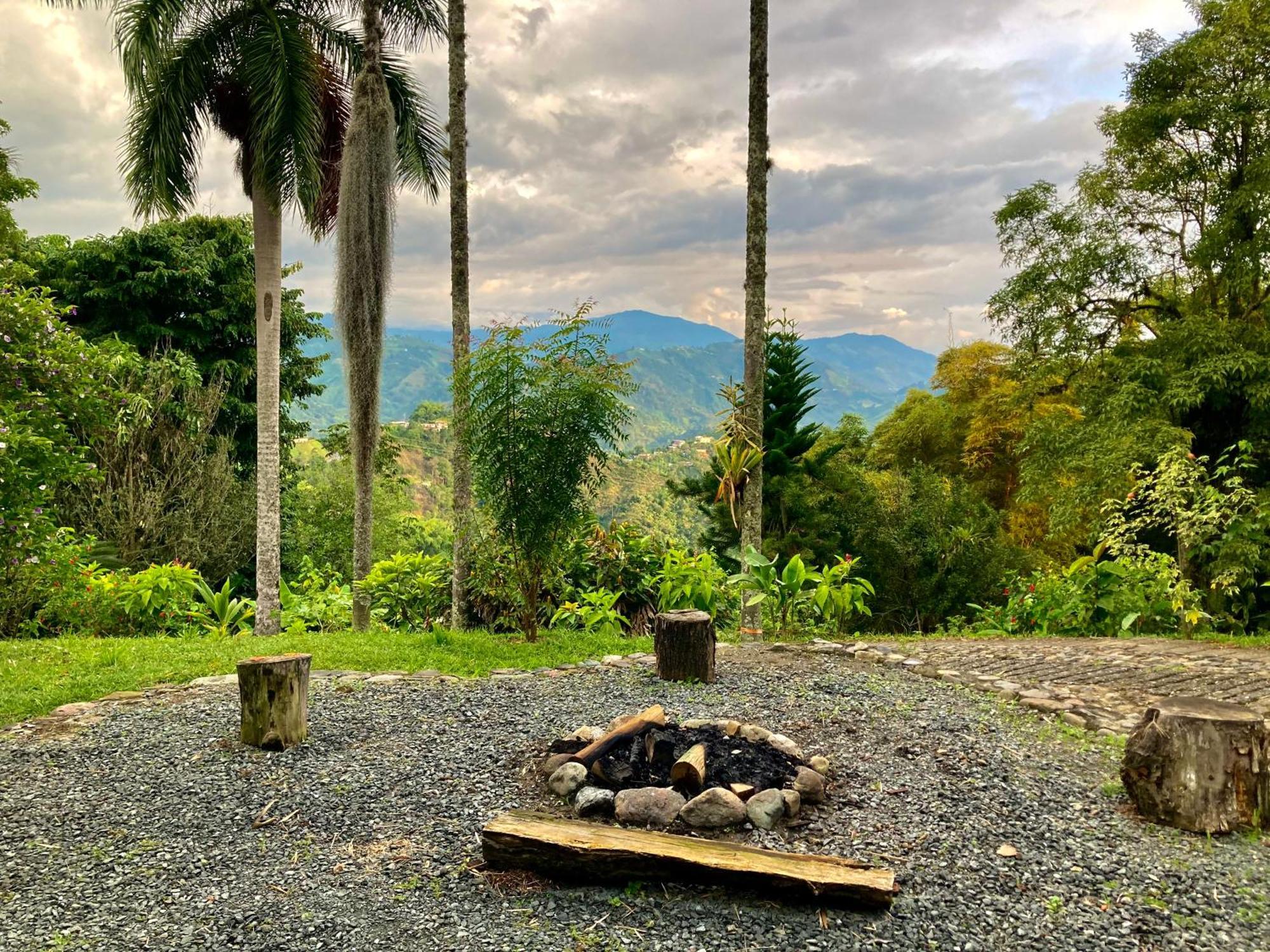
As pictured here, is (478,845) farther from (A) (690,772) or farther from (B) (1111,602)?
(B) (1111,602)

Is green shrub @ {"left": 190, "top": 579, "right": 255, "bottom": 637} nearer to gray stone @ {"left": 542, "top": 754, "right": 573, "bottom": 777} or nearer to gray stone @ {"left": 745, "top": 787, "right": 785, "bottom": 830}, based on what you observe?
gray stone @ {"left": 542, "top": 754, "right": 573, "bottom": 777}

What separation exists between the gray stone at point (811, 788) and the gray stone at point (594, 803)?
795 millimetres

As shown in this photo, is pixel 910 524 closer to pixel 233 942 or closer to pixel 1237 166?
pixel 1237 166

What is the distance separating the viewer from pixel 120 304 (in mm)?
13352

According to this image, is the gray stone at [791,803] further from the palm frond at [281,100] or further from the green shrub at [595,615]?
the palm frond at [281,100]

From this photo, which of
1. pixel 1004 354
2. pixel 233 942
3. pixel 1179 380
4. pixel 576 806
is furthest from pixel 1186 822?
pixel 1004 354

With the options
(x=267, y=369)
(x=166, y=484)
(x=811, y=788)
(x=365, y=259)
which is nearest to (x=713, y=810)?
(x=811, y=788)

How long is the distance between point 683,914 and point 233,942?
142 centimetres

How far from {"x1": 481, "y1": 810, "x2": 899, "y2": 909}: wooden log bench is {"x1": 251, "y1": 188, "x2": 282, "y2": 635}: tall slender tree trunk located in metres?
6.91

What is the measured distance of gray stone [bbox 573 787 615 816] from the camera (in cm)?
308

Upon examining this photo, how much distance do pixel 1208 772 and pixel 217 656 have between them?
6311 millimetres

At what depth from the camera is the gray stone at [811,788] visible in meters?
3.16

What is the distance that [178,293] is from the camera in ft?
43.8

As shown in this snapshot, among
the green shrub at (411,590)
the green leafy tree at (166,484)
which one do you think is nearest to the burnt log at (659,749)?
the green shrub at (411,590)
